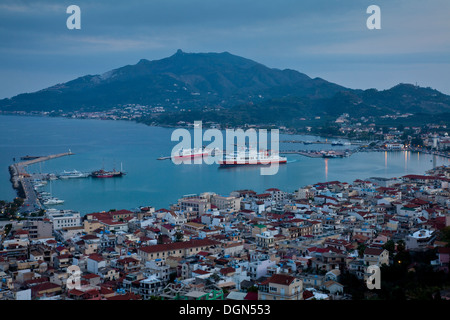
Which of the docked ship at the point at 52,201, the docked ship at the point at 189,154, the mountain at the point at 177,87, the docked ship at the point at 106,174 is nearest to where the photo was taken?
the docked ship at the point at 52,201

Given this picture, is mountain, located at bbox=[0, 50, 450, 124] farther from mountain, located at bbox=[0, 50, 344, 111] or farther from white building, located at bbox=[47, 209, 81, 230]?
white building, located at bbox=[47, 209, 81, 230]

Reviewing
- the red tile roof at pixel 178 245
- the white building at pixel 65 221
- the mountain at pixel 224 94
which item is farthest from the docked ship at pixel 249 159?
the mountain at pixel 224 94

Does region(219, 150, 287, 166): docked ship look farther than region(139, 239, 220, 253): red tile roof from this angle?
Yes

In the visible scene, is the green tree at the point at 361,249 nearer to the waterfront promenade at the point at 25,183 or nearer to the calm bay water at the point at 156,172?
the calm bay water at the point at 156,172

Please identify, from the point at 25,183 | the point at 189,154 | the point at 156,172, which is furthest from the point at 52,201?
the point at 189,154

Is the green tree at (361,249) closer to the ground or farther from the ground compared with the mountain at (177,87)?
closer to the ground

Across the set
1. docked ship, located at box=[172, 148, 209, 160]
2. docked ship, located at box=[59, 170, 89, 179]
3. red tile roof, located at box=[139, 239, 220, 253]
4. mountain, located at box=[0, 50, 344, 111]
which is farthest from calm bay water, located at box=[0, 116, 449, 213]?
mountain, located at box=[0, 50, 344, 111]
